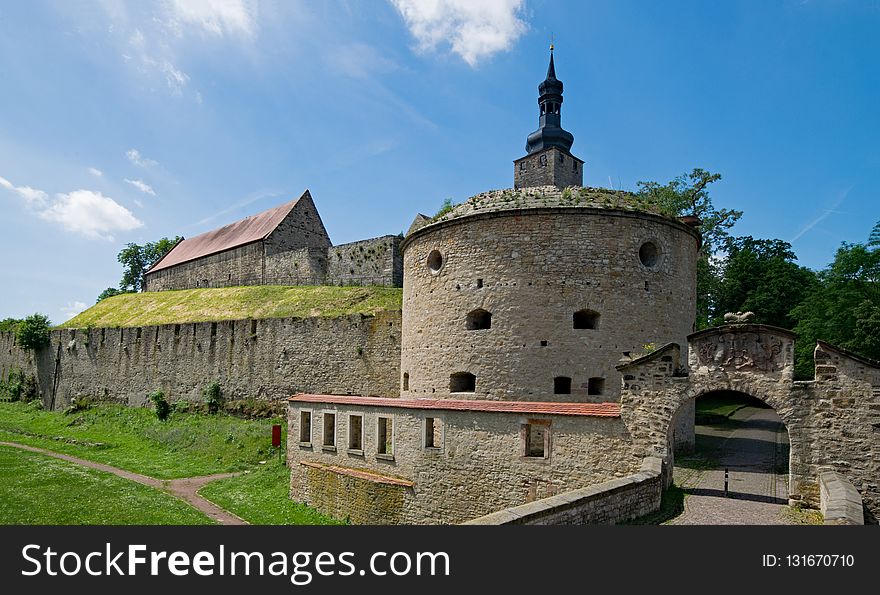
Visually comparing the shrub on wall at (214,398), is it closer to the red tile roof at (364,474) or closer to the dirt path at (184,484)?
the dirt path at (184,484)

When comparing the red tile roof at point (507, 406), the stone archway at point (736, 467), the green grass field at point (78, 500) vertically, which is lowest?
the green grass field at point (78, 500)

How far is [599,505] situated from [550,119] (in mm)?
43482

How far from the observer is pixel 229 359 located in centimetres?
2944

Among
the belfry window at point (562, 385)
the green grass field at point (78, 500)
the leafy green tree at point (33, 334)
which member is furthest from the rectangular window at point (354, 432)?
the leafy green tree at point (33, 334)

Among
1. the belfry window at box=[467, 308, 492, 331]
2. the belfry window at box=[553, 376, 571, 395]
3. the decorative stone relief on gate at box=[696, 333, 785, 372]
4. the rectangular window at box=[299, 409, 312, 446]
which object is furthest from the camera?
the rectangular window at box=[299, 409, 312, 446]

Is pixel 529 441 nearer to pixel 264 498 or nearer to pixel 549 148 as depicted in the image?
pixel 264 498

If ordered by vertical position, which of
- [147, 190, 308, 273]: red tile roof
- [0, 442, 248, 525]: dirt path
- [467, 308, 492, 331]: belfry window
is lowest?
[0, 442, 248, 525]: dirt path

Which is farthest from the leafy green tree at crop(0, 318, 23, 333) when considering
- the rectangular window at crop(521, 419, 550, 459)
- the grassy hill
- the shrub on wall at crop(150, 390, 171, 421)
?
the rectangular window at crop(521, 419, 550, 459)

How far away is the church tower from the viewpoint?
47.5 meters

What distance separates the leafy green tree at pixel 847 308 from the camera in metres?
24.0

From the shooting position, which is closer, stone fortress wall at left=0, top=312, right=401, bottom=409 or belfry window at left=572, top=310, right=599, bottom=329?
belfry window at left=572, top=310, right=599, bottom=329

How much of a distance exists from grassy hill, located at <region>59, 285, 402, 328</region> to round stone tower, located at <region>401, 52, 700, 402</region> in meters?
8.17

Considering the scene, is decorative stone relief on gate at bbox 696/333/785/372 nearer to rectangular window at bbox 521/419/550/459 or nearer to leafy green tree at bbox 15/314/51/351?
rectangular window at bbox 521/419/550/459

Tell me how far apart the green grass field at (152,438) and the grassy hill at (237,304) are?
5.80 m
